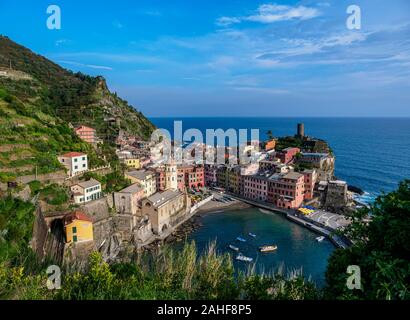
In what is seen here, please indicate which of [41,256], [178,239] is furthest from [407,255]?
[178,239]

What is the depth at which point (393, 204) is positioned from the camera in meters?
6.09

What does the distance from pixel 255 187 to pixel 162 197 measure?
448 inches

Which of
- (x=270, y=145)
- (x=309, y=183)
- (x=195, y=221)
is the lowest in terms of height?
(x=195, y=221)

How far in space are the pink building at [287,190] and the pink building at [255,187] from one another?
0.75m

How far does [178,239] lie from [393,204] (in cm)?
1712

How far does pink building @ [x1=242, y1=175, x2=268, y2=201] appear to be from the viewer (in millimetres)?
29641

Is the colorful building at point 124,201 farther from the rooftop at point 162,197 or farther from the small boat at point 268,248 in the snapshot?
the small boat at point 268,248

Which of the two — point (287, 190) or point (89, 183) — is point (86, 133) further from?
point (287, 190)

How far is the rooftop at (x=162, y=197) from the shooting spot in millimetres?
22366

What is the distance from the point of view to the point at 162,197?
78.3ft

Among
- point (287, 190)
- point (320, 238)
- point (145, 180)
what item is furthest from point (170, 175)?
point (320, 238)

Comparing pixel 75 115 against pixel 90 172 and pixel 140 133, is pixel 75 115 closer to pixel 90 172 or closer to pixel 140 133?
pixel 140 133

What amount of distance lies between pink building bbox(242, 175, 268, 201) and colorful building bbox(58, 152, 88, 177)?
57.6 feet

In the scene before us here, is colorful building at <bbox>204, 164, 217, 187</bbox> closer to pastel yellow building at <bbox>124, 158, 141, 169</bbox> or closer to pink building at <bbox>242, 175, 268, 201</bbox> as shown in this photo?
pink building at <bbox>242, 175, 268, 201</bbox>
